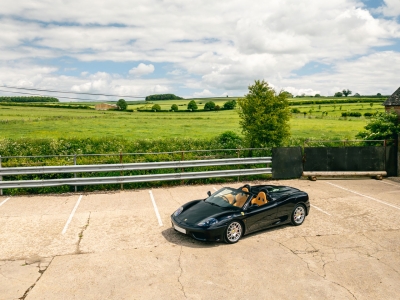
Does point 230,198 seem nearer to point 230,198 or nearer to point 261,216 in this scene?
point 230,198

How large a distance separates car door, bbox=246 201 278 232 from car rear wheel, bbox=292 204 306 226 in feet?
2.48

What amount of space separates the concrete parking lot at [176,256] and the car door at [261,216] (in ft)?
0.96

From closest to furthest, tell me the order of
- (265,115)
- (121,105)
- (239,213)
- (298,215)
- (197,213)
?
(239,213) → (197,213) → (298,215) → (265,115) → (121,105)

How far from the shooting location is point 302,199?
9.74 meters

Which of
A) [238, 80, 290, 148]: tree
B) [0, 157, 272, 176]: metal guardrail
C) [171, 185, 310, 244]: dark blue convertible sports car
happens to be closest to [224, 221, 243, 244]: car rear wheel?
[171, 185, 310, 244]: dark blue convertible sports car

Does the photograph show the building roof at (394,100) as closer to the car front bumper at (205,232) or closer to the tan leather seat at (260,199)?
the tan leather seat at (260,199)

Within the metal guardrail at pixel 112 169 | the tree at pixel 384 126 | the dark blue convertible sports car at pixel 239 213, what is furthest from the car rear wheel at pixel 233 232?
the tree at pixel 384 126

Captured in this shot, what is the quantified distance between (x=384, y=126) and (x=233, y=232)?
51.7 feet

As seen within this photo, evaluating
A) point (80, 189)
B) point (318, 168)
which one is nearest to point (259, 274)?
point (80, 189)

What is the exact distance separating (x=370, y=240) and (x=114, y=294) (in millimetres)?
6396

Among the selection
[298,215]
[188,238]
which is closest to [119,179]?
[188,238]

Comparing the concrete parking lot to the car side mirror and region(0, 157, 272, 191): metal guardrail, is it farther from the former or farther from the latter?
region(0, 157, 272, 191): metal guardrail

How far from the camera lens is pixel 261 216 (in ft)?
29.0

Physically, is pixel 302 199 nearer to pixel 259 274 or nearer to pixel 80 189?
pixel 259 274
